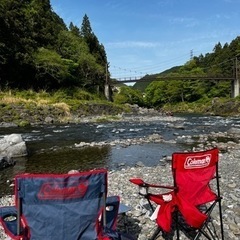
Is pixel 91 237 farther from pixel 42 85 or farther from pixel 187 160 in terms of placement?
pixel 42 85

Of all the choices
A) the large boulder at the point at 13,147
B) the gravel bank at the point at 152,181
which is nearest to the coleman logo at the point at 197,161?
the gravel bank at the point at 152,181

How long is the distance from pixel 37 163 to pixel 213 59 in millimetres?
100210

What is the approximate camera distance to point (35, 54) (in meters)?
42.6

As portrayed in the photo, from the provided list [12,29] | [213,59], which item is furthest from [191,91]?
[12,29]

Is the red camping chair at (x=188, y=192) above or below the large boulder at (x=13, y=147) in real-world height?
above

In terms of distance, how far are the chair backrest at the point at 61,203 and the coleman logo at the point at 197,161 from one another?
1251mm

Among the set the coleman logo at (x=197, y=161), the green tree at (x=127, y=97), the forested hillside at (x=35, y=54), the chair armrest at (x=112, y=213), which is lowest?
the green tree at (x=127, y=97)

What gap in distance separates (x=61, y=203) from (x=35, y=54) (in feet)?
137

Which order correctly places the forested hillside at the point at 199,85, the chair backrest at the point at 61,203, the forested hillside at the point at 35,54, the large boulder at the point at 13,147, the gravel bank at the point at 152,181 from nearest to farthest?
1. the chair backrest at the point at 61,203
2. the gravel bank at the point at 152,181
3. the large boulder at the point at 13,147
4. the forested hillside at the point at 35,54
5. the forested hillside at the point at 199,85

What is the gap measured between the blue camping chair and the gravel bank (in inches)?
61.6

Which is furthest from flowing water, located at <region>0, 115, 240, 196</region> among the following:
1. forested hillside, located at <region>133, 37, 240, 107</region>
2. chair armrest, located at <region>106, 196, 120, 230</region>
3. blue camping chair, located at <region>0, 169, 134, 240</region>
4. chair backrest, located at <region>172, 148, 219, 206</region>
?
forested hillside, located at <region>133, 37, 240, 107</region>

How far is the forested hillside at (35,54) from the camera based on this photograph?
39.1 meters

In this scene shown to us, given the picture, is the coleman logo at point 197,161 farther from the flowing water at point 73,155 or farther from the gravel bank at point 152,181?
the flowing water at point 73,155

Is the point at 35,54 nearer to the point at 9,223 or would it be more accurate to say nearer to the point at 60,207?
the point at 9,223
